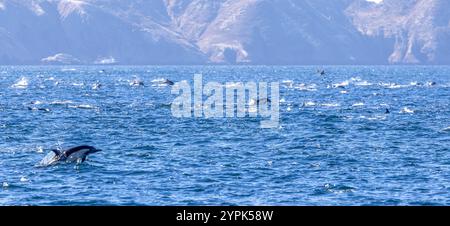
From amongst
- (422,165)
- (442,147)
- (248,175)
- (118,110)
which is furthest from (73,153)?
(118,110)

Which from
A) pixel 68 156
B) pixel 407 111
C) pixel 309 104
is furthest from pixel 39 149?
pixel 309 104

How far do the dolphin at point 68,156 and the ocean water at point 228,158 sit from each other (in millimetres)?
653

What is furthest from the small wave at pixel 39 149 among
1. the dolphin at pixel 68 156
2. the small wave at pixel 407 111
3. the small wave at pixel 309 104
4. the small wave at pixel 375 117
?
the small wave at pixel 309 104

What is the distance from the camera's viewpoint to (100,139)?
157 ft

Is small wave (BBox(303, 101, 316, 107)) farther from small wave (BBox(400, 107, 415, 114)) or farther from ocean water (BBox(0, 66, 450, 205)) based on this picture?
small wave (BBox(400, 107, 415, 114))

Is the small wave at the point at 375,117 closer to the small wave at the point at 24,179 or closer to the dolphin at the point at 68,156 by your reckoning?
the dolphin at the point at 68,156

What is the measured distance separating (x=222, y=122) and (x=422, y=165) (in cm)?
2599

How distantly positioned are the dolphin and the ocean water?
653 mm

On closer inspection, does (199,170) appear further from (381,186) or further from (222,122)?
(222,122)

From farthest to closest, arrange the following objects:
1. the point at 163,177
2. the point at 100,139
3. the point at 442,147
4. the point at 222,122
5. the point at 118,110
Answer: the point at 118,110 → the point at 222,122 → the point at 100,139 → the point at 442,147 → the point at 163,177

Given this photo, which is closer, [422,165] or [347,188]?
[347,188]

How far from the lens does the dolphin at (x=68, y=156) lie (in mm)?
36125

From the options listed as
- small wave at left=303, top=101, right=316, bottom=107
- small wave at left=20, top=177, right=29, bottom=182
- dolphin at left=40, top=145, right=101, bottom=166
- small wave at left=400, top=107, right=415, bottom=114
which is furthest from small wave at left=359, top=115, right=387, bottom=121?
small wave at left=20, top=177, right=29, bottom=182

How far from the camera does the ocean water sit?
28.8 m
